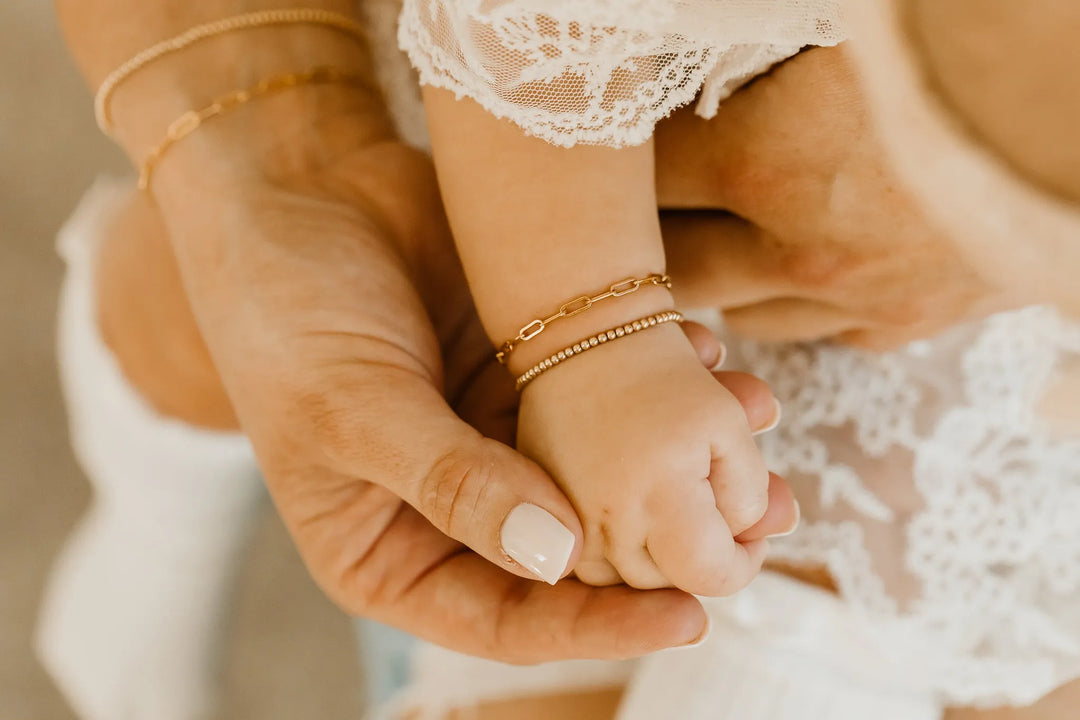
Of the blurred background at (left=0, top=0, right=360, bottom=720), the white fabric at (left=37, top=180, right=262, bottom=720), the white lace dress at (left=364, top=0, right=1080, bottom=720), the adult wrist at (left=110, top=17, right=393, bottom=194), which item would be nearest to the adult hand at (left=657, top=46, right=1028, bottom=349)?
the white lace dress at (left=364, top=0, right=1080, bottom=720)

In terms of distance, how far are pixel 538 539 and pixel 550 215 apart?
0.54 feet

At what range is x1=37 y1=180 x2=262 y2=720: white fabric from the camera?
2.81 feet

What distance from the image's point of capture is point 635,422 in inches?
16.2

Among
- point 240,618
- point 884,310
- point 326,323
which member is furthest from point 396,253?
point 240,618

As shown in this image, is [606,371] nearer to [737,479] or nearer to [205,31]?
[737,479]

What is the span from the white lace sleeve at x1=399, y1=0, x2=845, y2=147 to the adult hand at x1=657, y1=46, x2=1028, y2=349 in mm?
38

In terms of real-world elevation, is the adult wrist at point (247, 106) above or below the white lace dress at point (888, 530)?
above

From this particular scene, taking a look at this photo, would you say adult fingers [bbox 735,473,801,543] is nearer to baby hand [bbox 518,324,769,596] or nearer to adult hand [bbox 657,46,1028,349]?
baby hand [bbox 518,324,769,596]

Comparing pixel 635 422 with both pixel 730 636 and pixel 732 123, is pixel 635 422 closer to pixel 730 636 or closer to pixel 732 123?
pixel 732 123

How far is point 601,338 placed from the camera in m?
0.44

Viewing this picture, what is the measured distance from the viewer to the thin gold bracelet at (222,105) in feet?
1.99

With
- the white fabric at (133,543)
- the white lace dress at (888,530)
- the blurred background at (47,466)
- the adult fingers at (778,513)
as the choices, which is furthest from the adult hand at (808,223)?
the blurred background at (47,466)

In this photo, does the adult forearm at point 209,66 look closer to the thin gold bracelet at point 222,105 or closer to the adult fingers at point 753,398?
the thin gold bracelet at point 222,105

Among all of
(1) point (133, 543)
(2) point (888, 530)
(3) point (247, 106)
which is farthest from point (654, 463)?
(1) point (133, 543)
